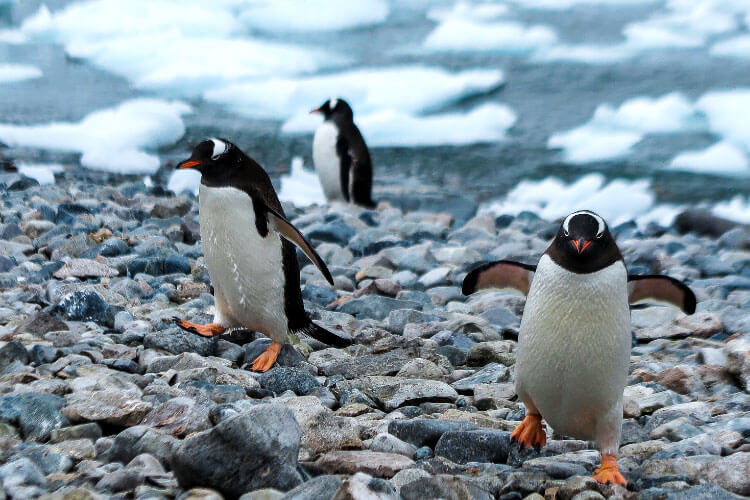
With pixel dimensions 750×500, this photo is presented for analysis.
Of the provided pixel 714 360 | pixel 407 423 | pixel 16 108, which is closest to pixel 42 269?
pixel 407 423

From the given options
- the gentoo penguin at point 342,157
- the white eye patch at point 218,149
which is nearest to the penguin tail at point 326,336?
the white eye patch at point 218,149

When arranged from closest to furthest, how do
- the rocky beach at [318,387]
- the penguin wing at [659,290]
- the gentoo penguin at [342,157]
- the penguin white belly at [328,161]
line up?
1. the rocky beach at [318,387]
2. the penguin wing at [659,290]
3. the gentoo penguin at [342,157]
4. the penguin white belly at [328,161]

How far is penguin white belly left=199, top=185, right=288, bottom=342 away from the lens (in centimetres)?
321

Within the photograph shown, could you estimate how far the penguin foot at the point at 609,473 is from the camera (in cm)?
206

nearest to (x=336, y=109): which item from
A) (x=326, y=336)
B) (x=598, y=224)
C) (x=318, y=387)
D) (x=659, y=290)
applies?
(x=326, y=336)

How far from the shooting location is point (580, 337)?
2277 mm

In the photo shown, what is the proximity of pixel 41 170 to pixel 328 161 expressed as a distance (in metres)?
2.67

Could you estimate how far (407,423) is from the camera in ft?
7.52

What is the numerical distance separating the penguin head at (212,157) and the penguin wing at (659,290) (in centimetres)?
145

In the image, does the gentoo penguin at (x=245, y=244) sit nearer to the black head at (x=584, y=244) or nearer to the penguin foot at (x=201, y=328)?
the penguin foot at (x=201, y=328)

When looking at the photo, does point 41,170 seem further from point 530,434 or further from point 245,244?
point 530,434

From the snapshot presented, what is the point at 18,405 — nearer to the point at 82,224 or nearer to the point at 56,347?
the point at 56,347

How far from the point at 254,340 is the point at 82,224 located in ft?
7.06

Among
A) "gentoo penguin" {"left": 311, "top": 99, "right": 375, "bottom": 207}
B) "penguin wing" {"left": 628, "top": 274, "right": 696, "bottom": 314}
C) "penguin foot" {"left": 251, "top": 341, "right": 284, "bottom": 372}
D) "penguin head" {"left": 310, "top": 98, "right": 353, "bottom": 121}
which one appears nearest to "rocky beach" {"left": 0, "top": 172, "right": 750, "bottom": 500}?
"penguin foot" {"left": 251, "top": 341, "right": 284, "bottom": 372}
